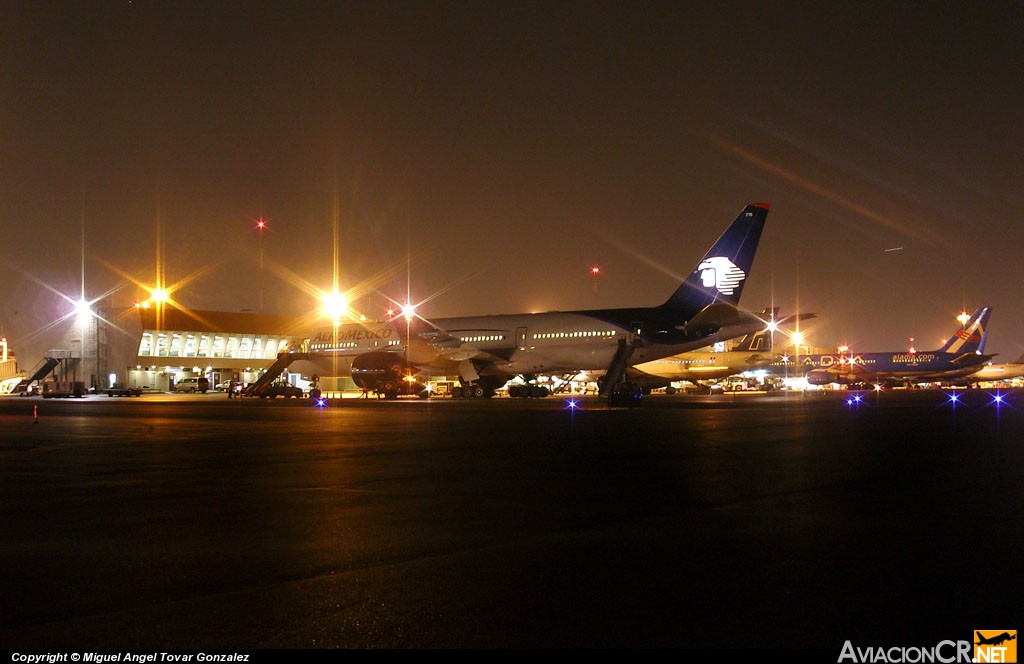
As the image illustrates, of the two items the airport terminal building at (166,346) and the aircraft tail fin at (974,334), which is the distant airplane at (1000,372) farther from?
the airport terminal building at (166,346)

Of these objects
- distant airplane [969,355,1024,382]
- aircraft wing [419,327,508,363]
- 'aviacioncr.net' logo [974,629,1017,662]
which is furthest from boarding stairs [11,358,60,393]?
distant airplane [969,355,1024,382]

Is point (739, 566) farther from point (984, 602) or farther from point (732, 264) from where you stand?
point (732, 264)

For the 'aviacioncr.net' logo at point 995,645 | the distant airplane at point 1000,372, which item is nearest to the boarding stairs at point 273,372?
the 'aviacioncr.net' logo at point 995,645

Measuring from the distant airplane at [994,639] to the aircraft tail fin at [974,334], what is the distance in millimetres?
98659

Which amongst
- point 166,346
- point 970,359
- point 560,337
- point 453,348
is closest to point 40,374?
point 166,346

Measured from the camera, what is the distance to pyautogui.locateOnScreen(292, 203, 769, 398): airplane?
48625 mm

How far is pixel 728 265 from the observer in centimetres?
4912

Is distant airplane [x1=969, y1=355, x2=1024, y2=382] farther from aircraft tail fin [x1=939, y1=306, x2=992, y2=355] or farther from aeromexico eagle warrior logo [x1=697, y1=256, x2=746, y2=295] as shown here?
aeromexico eagle warrior logo [x1=697, y1=256, x2=746, y2=295]

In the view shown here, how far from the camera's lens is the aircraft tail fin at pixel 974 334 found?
3698 inches

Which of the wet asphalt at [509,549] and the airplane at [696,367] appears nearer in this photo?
the wet asphalt at [509,549]

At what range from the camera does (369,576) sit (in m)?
7.05

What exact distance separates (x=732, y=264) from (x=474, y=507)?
40606 millimetres

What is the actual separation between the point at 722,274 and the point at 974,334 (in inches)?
2269

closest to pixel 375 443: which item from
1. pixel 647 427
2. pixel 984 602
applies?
pixel 647 427
